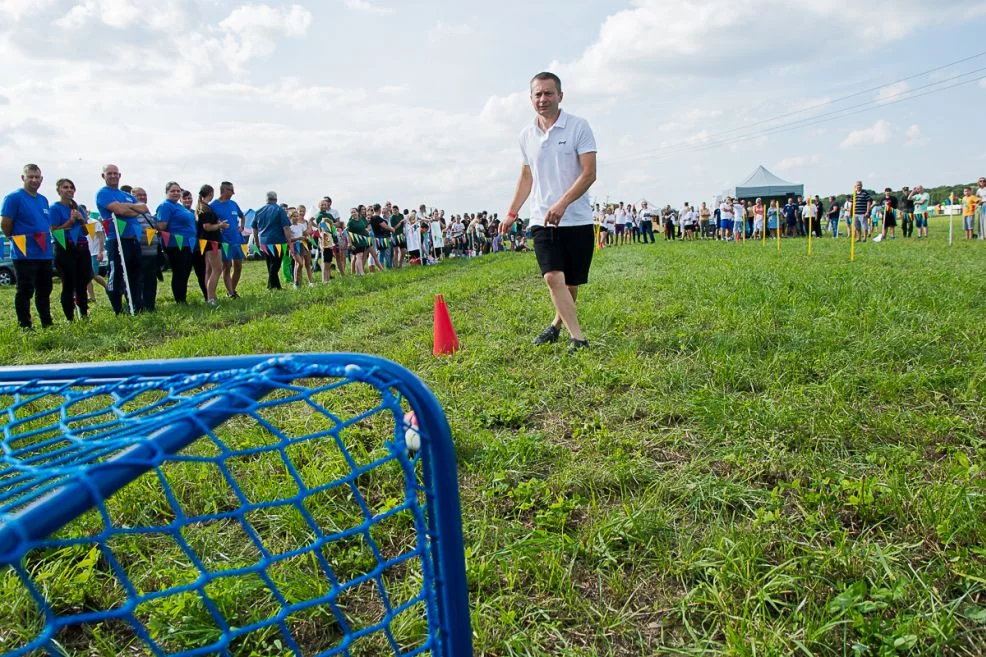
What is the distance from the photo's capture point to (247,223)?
1628cm

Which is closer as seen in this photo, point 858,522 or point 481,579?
point 481,579

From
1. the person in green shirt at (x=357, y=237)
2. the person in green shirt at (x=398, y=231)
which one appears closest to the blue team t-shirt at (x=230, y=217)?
the person in green shirt at (x=357, y=237)

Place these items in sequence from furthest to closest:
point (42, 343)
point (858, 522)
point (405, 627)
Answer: point (42, 343) < point (858, 522) < point (405, 627)

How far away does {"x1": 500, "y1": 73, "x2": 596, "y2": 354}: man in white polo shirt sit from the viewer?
14.0 feet

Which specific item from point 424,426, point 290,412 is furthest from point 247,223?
point 424,426

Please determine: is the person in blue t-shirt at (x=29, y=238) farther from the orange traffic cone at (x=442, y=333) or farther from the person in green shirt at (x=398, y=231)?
the person in green shirt at (x=398, y=231)

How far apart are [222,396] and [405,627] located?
973mm

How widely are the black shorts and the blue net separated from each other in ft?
5.54

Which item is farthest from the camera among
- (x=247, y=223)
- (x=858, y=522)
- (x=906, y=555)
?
(x=247, y=223)

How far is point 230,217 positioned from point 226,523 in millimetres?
7875

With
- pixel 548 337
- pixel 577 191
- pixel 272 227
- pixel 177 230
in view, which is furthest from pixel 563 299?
pixel 272 227

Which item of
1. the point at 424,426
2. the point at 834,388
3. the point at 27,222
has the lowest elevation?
the point at 834,388

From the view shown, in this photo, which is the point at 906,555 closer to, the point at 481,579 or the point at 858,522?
the point at 858,522

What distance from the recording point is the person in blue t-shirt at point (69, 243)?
7.31 meters
